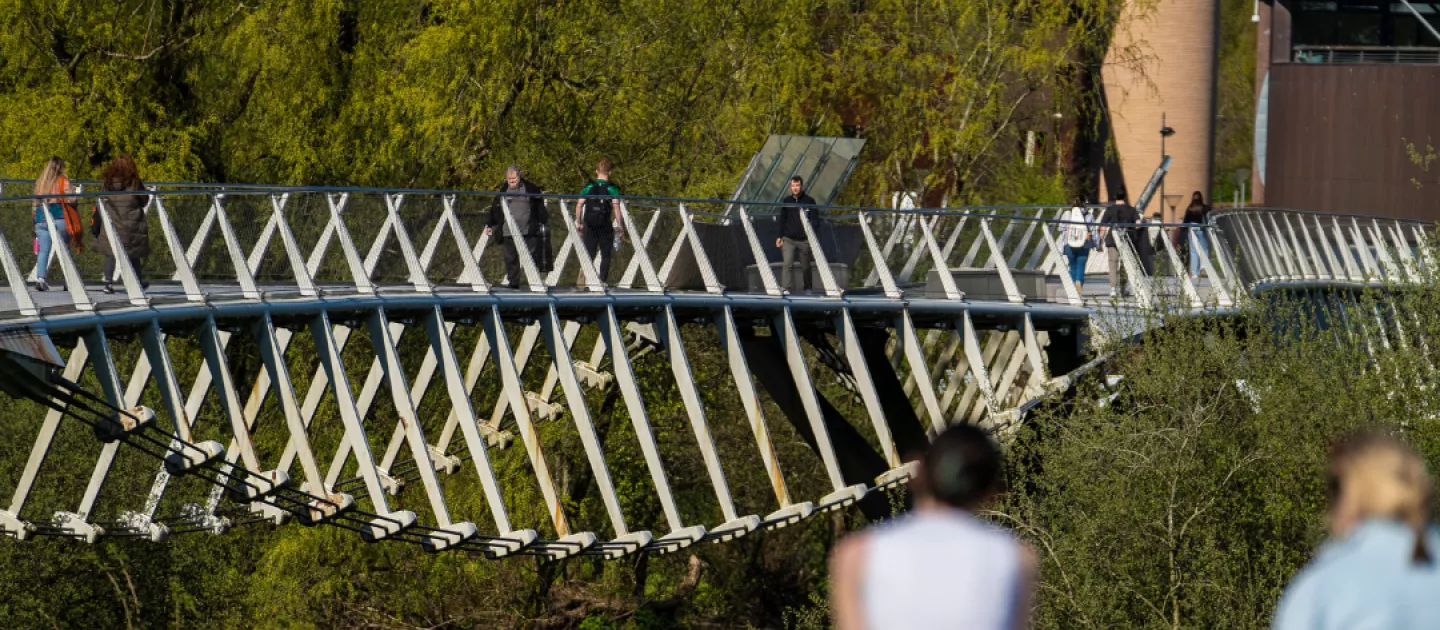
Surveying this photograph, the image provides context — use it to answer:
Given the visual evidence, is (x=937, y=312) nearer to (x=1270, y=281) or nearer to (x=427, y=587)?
(x=1270, y=281)

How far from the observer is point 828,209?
75.0 ft

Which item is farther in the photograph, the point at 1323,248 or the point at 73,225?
the point at 1323,248

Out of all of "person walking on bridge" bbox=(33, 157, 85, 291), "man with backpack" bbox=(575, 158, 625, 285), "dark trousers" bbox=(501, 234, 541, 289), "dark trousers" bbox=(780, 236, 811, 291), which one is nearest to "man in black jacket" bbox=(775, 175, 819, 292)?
"dark trousers" bbox=(780, 236, 811, 291)

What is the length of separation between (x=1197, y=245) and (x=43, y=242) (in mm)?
13710

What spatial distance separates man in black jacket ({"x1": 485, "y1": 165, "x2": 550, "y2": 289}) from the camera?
20.4 meters

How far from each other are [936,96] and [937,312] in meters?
20.1

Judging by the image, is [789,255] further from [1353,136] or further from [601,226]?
[1353,136]

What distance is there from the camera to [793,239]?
22812 mm

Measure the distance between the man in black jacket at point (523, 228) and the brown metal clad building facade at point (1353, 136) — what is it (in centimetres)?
2905

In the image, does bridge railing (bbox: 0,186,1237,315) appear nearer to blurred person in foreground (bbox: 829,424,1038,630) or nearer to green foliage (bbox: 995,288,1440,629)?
green foliage (bbox: 995,288,1440,629)

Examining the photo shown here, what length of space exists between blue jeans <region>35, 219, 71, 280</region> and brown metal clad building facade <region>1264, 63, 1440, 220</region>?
34110 mm

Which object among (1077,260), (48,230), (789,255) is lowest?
(48,230)

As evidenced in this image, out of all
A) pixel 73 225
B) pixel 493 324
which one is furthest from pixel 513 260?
pixel 73 225

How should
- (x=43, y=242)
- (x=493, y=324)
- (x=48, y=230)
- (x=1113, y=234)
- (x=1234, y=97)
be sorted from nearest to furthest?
(x=48, y=230), (x=43, y=242), (x=493, y=324), (x=1113, y=234), (x=1234, y=97)
